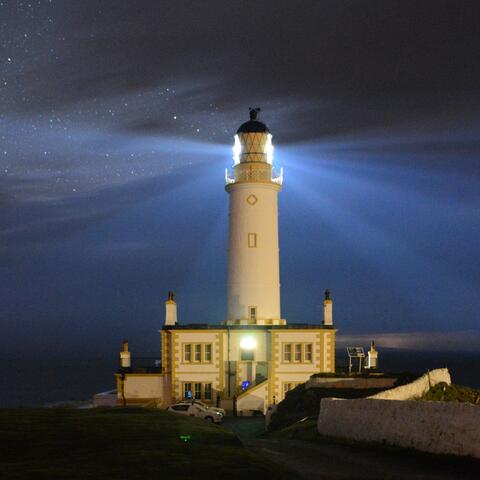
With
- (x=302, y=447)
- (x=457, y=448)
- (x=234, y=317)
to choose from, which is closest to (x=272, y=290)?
(x=234, y=317)

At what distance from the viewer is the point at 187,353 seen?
162 ft

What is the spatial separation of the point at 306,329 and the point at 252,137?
42.5ft

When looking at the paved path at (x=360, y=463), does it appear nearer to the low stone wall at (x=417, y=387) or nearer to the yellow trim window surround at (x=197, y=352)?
the low stone wall at (x=417, y=387)

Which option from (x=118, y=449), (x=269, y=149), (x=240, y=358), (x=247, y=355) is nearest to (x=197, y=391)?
(x=240, y=358)

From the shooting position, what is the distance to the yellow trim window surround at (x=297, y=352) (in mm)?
49188

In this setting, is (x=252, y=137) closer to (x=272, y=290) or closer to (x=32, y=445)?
(x=272, y=290)

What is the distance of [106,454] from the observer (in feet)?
69.5

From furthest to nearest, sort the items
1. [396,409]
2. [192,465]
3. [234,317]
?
1. [234,317]
2. [396,409]
3. [192,465]

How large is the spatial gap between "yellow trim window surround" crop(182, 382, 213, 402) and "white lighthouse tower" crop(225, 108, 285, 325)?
4.69 metres

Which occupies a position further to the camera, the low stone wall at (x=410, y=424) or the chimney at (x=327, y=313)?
the chimney at (x=327, y=313)

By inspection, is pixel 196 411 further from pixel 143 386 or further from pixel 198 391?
pixel 143 386

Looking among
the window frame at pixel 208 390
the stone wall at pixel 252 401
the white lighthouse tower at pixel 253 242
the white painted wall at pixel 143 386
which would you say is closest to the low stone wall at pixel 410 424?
the stone wall at pixel 252 401

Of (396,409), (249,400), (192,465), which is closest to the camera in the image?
(192,465)

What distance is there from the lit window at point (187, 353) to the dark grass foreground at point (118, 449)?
18.6 metres
